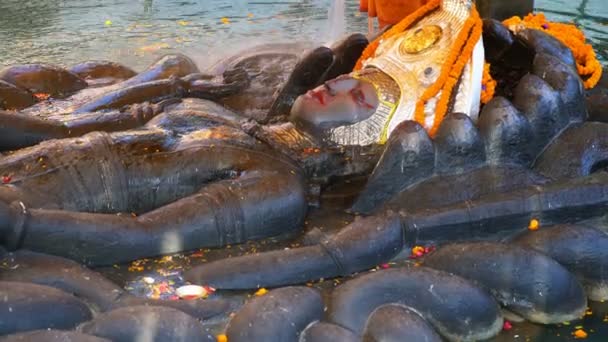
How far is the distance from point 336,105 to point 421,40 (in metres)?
0.61

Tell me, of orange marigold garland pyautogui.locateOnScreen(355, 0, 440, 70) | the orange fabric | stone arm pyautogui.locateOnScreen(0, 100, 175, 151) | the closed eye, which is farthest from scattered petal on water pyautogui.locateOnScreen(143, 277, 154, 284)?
the orange fabric

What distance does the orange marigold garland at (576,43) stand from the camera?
4496 millimetres

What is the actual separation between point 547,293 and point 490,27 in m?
1.71

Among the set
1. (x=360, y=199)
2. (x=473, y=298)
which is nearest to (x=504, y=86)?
(x=360, y=199)

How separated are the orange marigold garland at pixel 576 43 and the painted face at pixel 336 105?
1.10 meters

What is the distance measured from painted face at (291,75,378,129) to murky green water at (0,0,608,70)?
3.41m

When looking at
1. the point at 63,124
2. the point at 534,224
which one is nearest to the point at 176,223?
the point at 63,124

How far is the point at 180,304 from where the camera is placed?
9.14ft

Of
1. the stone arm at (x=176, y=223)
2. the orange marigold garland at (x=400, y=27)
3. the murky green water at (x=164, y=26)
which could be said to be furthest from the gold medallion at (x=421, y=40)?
the murky green water at (x=164, y=26)

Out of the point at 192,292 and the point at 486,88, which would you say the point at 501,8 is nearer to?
the point at 486,88

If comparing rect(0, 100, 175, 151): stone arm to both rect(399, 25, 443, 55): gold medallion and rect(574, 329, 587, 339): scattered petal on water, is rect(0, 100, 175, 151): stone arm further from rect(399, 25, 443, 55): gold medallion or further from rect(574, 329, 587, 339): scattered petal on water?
rect(574, 329, 587, 339): scattered petal on water

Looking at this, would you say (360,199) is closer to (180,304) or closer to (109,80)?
(180,304)

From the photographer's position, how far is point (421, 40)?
14.1ft

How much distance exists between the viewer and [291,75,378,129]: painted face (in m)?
4.10
